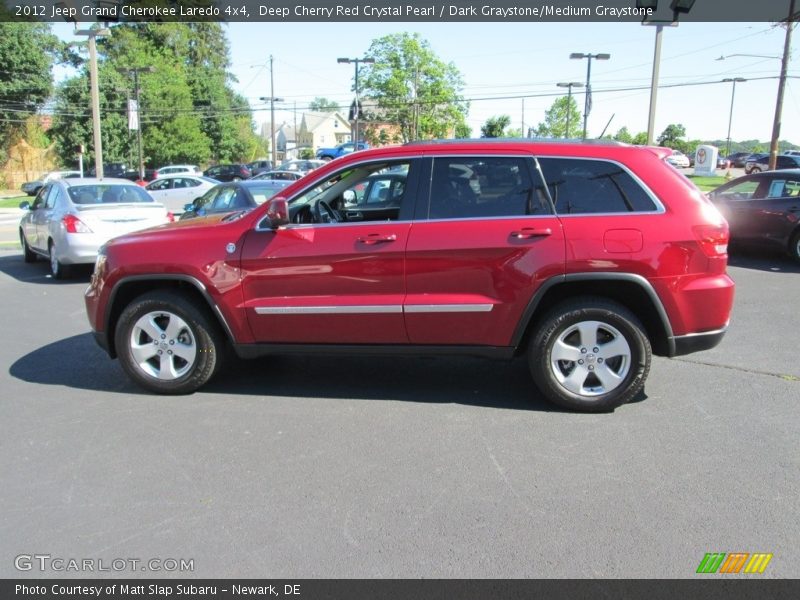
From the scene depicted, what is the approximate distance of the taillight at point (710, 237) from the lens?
4344 mm

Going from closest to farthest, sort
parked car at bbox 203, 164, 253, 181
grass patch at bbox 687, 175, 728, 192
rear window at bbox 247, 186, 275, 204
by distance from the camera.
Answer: rear window at bbox 247, 186, 275, 204 → grass patch at bbox 687, 175, 728, 192 → parked car at bbox 203, 164, 253, 181

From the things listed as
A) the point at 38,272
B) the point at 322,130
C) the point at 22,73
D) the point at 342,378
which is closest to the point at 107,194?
the point at 38,272

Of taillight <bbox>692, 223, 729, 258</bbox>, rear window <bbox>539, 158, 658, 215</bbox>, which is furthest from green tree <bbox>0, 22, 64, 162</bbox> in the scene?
taillight <bbox>692, 223, 729, 258</bbox>

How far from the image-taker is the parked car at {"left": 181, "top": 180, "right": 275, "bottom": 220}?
33.7ft

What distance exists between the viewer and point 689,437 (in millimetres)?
4176

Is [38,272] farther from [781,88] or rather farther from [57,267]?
[781,88]

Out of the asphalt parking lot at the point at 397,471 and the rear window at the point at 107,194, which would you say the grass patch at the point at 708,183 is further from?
the asphalt parking lot at the point at 397,471

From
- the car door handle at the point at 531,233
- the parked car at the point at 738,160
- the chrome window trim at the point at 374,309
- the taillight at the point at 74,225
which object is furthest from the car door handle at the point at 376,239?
the parked car at the point at 738,160

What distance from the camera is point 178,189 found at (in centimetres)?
2300

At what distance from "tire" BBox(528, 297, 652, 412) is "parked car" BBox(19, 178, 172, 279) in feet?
25.1

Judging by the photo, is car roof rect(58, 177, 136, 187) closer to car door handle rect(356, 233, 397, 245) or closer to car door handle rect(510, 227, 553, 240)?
car door handle rect(356, 233, 397, 245)

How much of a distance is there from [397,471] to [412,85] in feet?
168

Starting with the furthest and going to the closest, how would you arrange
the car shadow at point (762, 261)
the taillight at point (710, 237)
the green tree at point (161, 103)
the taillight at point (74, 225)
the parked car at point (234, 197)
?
the green tree at point (161, 103) → the car shadow at point (762, 261) → the parked car at point (234, 197) → the taillight at point (74, 225) → the taillight at point (710, 237)

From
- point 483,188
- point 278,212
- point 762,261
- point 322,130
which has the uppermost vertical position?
point 322,130
